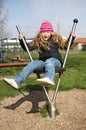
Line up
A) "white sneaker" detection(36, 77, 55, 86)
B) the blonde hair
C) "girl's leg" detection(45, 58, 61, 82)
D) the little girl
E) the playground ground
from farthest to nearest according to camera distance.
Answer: the blonde hair, the little girl, the playground ground, "girl's leg" detection(45, 58, 61, 82), "white sneaker" detection(36, 77, 55, 86)

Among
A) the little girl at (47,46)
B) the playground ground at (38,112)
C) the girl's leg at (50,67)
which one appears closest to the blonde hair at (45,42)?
the little girl at (47,46)

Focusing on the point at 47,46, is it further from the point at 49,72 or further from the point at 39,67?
the point at 49,72

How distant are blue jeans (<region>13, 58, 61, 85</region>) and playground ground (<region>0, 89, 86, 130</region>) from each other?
0.75 metres

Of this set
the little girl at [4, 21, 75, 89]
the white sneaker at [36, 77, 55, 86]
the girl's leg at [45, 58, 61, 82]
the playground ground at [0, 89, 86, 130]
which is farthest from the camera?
the little girl at [4, 21, 75, 89]

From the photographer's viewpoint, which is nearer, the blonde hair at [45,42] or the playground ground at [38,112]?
the playground ground at [38,112]

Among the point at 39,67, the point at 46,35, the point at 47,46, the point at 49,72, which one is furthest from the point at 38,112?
the point at 46,35

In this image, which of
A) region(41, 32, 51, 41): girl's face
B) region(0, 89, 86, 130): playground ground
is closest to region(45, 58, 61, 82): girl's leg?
region(41, 32, 51, 41): girl's face

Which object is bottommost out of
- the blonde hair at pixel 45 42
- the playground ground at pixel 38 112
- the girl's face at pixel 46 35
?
the playground ground at pixel 38 112

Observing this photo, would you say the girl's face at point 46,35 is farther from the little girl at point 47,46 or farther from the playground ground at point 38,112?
the playground ground at point 38,112

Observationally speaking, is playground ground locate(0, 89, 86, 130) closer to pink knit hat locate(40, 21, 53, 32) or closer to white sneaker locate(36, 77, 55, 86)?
white sneaker locate(36, 77, 55, 86)

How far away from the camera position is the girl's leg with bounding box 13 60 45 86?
493 centimetres

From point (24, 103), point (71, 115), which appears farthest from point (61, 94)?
point (71, 115)

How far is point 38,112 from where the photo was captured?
575cm

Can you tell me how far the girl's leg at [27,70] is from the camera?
493 centimetres
